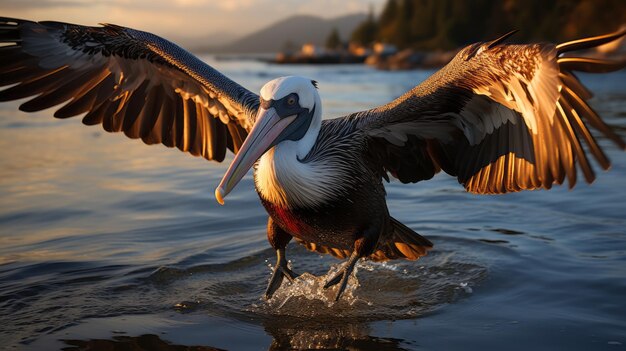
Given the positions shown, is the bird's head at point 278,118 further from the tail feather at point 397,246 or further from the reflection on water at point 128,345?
the tail feather at point 397,246

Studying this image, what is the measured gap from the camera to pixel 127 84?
6.39 metres

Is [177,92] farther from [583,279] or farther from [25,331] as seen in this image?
[583,279]

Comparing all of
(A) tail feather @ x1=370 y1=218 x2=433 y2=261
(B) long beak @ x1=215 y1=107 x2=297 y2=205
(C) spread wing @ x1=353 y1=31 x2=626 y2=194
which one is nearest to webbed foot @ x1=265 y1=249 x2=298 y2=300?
(A) tail feather @ x1=370 y1=218 x2=433 y2=261

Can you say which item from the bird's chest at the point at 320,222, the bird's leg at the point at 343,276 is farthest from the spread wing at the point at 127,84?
the bird's leg at the point at 343,276

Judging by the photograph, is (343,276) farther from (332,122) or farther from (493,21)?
(493,21)

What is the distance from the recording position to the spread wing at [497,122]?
13.6ft

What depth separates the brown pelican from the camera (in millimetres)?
4383

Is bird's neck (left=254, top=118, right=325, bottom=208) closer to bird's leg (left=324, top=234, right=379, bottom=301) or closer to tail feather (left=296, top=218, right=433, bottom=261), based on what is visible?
bird's leg (left=324, top=234, right=379, bottom=301)

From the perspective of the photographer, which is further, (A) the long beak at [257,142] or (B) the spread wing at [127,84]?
(B) the spread wing at [127,84]

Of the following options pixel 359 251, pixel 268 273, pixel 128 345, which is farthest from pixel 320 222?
pixel 128 345

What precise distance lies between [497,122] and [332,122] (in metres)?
1.17

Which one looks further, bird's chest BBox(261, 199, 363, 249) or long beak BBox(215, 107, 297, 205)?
bird's chest BBox(261, 199, 363, 249)

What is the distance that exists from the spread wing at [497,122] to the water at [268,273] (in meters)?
0.90

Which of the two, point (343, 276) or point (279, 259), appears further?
point (279, 259)
